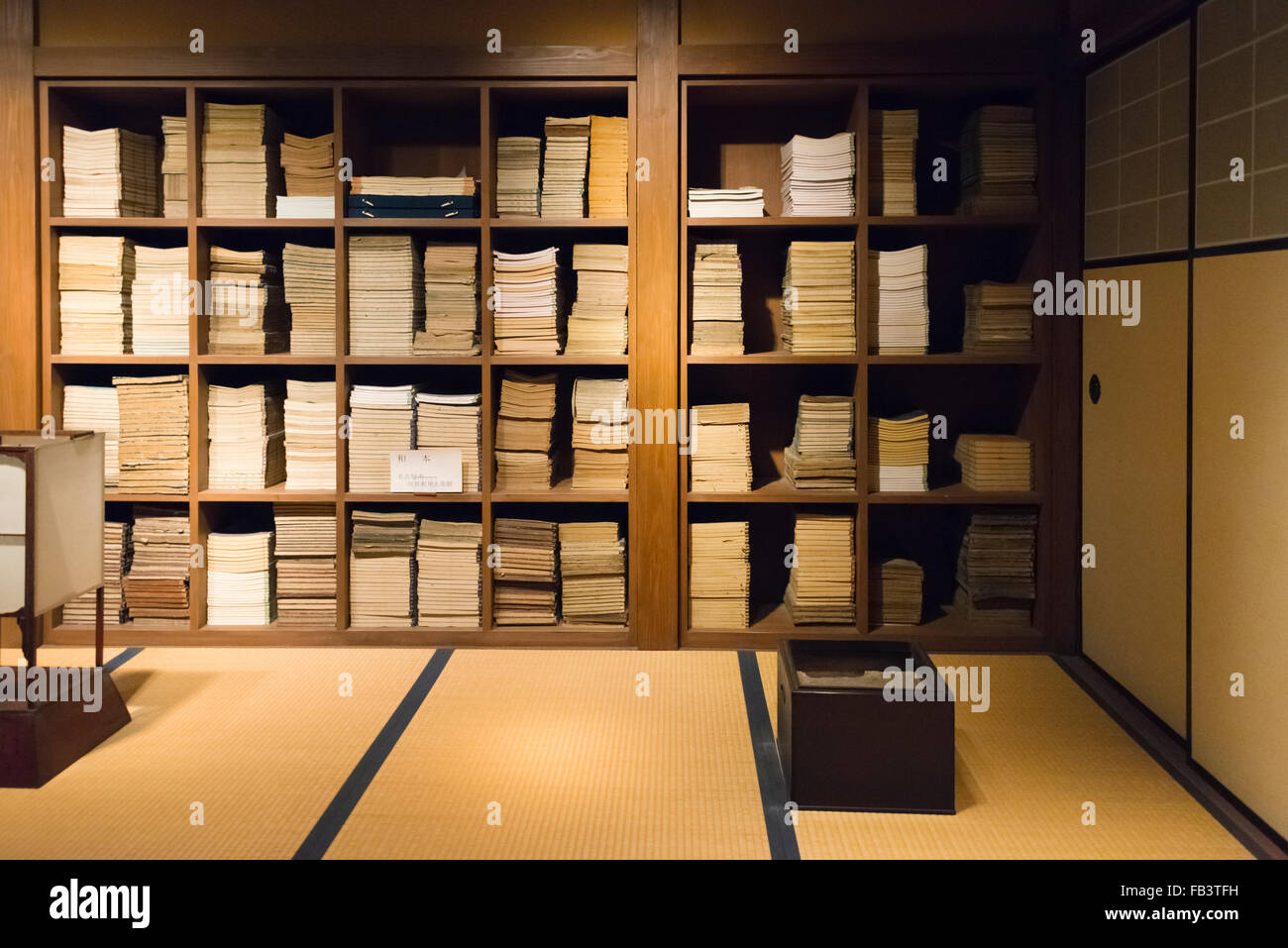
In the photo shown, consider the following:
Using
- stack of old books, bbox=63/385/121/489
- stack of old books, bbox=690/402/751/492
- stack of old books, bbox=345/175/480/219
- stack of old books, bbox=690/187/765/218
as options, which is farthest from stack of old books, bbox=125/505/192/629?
stack of old books, bbox=690/187/765/218

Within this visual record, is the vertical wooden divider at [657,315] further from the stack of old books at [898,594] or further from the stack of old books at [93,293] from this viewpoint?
the stack of old books at [93,293]

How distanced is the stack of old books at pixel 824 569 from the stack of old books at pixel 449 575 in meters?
1.31

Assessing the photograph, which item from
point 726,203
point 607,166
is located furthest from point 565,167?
point 726,203

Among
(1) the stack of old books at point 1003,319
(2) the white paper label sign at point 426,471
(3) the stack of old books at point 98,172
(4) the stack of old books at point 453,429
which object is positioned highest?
(3) the stack of old books at point 98,172

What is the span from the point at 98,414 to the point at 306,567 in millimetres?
1083

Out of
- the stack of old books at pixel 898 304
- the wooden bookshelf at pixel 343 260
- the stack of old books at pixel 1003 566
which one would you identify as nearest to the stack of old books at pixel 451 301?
the wooden bookshelf at pixel 343 260

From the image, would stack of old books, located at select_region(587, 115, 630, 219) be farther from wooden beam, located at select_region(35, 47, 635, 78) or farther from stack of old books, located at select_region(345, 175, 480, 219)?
stack of old books, located at select_region(345, 175, 480, 219)

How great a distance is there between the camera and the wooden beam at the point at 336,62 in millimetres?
4496

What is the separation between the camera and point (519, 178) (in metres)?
4.64

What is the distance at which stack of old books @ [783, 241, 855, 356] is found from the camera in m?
4.56

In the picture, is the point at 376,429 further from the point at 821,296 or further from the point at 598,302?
the point at 821,296

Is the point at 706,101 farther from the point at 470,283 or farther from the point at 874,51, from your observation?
the point at 470,283

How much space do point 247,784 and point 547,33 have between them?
9.95 ft

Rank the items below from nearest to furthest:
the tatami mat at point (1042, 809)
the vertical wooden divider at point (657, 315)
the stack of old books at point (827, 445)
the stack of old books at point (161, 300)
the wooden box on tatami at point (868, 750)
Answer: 1. the tatami mat at point (1042, 809)
2. the wooden box on tatami at point (868, 750)
3. the vertical wooden divider at point (657, 315)
4. the stack of old books at point (827, 445)
5. the stack of old books at point (161, 300)
